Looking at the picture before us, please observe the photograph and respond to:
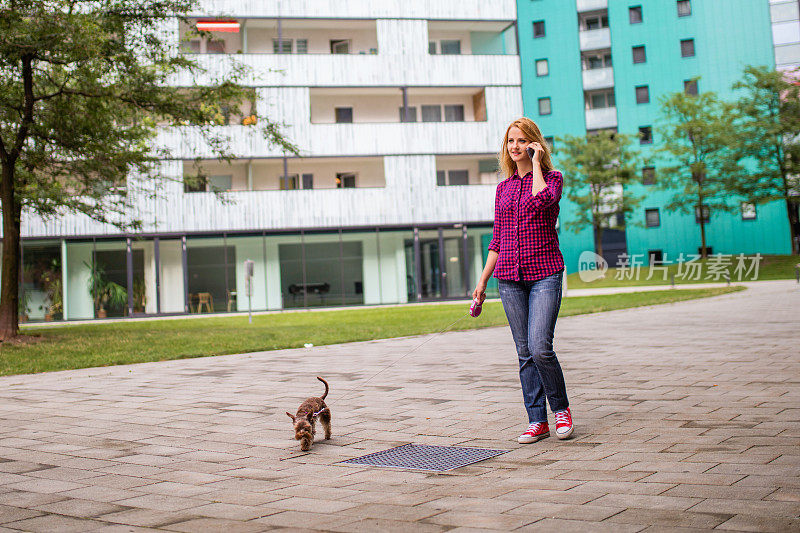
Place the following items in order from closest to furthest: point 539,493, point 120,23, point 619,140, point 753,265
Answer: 1. point 539,493
2. point 120,23
3. point 753,265
4. point 619,140

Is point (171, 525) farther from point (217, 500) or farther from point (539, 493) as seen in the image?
point (539, 493)

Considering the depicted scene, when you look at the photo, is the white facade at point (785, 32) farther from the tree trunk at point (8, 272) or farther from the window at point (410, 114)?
the tree trunk at point (8, 272)

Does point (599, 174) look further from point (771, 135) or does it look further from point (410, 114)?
point (410, 114)

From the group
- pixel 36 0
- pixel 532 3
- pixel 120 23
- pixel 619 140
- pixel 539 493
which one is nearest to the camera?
pixel 539 493

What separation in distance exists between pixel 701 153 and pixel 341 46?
21.8 meters

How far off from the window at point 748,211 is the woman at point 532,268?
130 feet

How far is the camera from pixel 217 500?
143 inches

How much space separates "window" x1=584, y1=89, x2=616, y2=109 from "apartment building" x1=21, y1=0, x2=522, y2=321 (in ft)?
57.2

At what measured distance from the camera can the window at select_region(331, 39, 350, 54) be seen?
33.3m

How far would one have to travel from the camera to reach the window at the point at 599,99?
49.5 metres

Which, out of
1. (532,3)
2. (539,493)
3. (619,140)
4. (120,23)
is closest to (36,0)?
(120,23)

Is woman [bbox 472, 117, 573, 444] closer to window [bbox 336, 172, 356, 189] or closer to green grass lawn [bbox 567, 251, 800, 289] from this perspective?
window [bbox 336, 172, 356, 189]

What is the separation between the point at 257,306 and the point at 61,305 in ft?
24.3

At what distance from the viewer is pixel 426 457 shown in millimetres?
4430
